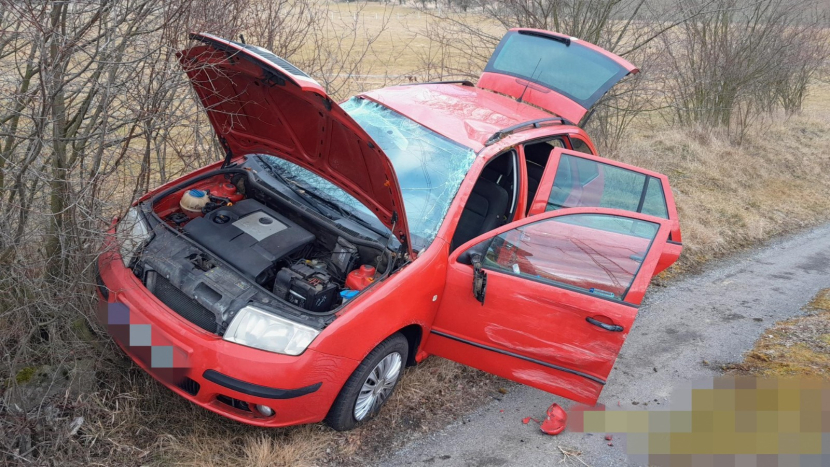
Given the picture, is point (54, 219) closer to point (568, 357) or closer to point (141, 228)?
point (141, 228)

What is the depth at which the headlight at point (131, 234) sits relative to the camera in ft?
11.0

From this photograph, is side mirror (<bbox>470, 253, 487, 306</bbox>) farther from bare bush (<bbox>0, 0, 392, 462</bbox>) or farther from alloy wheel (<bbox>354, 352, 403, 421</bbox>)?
bare bush (<bbox>0, 0, 392, 462</bbox>)

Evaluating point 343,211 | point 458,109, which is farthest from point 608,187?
point 343,211

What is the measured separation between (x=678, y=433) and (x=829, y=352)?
2152mm

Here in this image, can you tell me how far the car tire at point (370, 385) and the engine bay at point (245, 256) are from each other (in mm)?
379

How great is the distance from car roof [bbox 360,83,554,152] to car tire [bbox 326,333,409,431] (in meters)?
1.53

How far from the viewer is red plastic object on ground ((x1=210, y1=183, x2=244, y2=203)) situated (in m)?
4.06

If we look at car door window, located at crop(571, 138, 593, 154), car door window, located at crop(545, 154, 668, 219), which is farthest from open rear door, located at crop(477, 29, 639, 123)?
car door window, located at crop(545, 154, 668, 219)

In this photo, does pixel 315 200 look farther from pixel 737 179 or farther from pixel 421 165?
pixel 737 179

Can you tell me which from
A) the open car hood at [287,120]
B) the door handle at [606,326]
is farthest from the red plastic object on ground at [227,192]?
the door handle at [606,326]

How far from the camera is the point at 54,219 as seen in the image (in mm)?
3289

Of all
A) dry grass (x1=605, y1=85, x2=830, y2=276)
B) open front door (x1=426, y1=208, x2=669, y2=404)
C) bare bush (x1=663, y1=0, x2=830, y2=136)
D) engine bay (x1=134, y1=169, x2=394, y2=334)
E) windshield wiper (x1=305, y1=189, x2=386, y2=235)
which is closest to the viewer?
engine bay (x1=134, y1=169, x2=394, y2=334)

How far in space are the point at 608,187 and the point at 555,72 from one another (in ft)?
4.86

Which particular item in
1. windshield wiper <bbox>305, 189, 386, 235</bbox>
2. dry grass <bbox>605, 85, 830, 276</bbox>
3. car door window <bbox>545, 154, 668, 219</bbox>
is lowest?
dry grass <bbox>605, 85, 830, 276</bbox>
